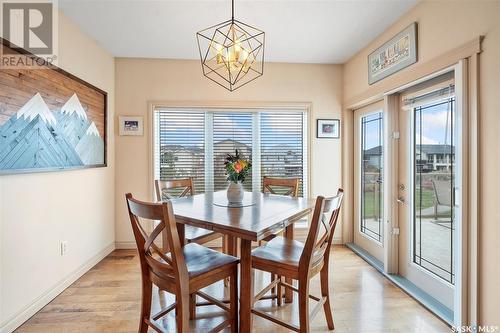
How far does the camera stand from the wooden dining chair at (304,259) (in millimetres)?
1450

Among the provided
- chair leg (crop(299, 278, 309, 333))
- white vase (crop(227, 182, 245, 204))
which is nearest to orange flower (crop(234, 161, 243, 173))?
white vase (crop(227, 182, 245, 204))

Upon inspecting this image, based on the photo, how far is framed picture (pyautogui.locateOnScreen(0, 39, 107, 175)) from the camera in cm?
176

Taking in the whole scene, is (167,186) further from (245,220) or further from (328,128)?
(328,128)

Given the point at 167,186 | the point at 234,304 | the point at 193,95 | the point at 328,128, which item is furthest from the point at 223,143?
the point at 234,304

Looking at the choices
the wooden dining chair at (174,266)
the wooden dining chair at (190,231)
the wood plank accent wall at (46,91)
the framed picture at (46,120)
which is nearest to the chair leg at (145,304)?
the wooden dining chair at (174,266)

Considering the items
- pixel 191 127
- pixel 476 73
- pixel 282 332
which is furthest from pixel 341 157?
pixel 282 332

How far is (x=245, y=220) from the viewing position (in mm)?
1515

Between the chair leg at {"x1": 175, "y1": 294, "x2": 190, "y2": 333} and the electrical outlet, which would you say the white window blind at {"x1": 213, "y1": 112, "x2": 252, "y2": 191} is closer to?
the electrical outlet

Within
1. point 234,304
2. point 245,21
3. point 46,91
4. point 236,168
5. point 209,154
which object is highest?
point 245,21

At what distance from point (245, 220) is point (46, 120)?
6.45ft

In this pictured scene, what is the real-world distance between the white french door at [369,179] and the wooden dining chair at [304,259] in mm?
1590

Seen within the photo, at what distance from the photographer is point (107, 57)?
10.3ft

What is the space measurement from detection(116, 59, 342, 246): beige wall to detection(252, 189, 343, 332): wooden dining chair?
72.2 inches

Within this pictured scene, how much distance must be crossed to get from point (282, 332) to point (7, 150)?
2.36 m
